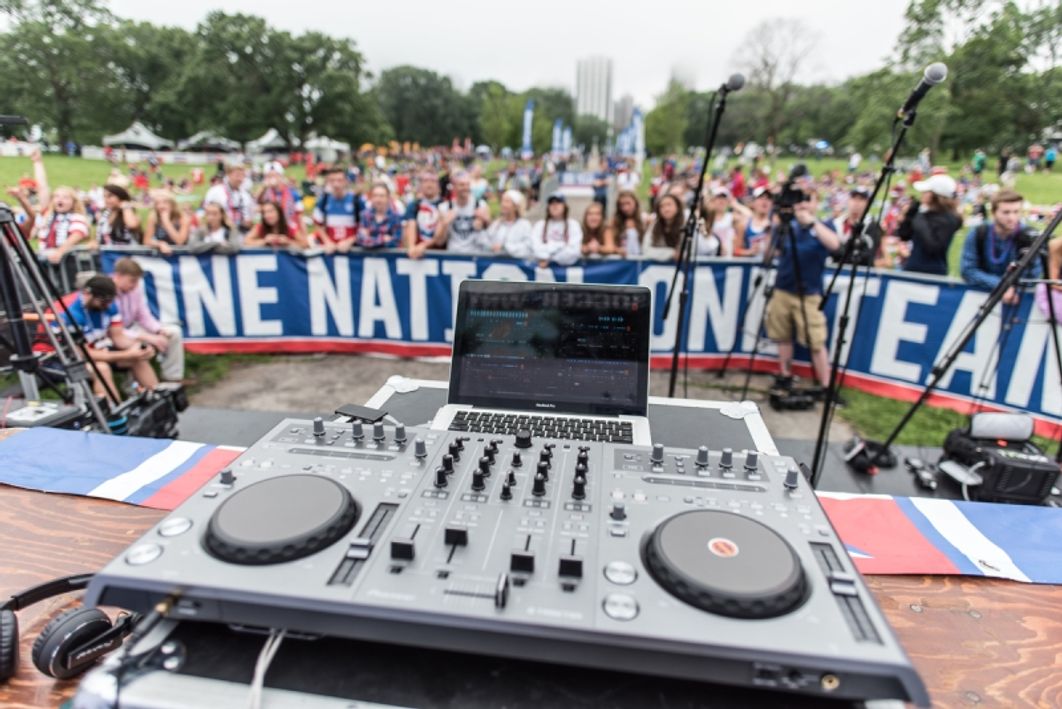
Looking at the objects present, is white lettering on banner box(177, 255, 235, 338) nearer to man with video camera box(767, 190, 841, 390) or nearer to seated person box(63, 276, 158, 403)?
seated person box(63, 276, 158, 403)

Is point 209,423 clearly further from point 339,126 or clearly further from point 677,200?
point 339,126

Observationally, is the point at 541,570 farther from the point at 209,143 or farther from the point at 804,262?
the point at 209,143

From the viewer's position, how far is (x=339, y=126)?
55.7m

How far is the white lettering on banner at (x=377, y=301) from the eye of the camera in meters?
6.65

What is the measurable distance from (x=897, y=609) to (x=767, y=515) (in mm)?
575

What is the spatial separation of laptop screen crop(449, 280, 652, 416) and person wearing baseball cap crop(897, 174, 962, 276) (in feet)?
17.2

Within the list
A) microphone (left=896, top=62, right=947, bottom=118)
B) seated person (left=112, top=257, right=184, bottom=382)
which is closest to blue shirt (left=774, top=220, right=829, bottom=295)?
microphone (left=896, top=62, right=947, bottom=118)

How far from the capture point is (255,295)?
21.9 ft

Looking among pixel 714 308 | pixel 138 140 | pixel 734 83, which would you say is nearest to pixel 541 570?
pixel 734 83

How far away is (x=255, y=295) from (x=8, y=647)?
20.1 ft

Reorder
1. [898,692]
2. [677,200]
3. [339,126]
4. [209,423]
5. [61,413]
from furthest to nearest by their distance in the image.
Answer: [339,126] → [677,200] → [209,423] → [61,413] → [898,692]

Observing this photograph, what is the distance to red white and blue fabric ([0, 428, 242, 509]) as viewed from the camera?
183cm

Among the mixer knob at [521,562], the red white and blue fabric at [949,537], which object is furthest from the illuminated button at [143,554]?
the red white and blue fabric at [949,537]

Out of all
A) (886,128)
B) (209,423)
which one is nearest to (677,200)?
(209,423)
